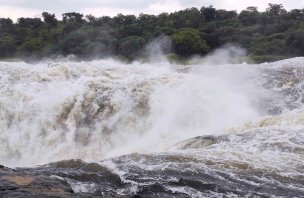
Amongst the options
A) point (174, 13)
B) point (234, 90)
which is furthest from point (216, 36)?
point (234, 90)

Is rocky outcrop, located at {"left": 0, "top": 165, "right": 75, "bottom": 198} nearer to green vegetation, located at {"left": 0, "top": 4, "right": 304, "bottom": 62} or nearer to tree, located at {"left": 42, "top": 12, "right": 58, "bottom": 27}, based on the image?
green vegetation, located at {"left": 0, "top": 4, "right": 304, "bottom": 62}

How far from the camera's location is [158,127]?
12.9m

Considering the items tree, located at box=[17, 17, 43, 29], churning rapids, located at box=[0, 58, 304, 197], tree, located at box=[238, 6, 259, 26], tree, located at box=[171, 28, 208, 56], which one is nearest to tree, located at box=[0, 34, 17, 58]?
tree, located at box=[17, 17, 43, 29]

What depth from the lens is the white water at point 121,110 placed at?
12.5m

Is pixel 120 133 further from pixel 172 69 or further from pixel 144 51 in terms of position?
pixel 144 51

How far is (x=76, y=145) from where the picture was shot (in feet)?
41.6

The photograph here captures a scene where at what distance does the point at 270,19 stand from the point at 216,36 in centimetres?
569

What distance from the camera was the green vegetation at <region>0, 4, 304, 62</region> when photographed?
35156 millimetres

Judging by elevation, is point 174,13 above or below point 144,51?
above

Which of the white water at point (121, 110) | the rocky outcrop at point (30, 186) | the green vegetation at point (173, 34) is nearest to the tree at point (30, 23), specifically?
the green vegetation at point (173, 34)

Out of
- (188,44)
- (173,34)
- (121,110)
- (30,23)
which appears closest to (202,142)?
(121,110)

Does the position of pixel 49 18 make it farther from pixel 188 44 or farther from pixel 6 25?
pixel 188 44

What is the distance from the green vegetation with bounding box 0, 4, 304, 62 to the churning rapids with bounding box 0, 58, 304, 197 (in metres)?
16.9

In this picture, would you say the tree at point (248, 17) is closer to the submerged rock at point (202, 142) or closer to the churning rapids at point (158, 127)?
the churning rapids at point (158, 127)
